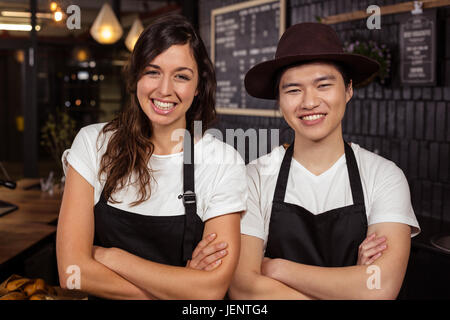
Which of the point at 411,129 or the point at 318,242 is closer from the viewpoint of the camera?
the point at 318,242

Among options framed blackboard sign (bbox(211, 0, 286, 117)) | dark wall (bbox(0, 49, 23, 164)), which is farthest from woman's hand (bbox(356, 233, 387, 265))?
dark wall (bbox(0, 49, 23, 164))

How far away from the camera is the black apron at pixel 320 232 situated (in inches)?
60.6

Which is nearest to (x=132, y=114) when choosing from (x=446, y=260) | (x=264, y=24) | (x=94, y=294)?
(x=94, y=294)

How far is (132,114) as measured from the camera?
1629 mm

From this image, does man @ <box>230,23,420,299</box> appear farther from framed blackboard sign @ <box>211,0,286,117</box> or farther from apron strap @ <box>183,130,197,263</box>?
framed blackboard sign @ <box>211,0,286,117</box>

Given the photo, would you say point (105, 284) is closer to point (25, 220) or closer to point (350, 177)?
point (350, 177)

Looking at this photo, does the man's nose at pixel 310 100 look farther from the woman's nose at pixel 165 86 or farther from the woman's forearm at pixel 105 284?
the woman's forearm at pixel 105 284

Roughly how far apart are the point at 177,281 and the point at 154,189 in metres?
0.31

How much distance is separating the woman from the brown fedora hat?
0.57ft

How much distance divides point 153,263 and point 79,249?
0.71 feet

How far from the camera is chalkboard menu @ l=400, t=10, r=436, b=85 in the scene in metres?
2.76

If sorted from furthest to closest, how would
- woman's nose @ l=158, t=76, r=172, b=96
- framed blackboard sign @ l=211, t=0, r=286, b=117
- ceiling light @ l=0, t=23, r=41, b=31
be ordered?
ceiling light @ l=0, t=23, r=41, b=31 < framed blackboard sign @ l=211, t=0, r=286, b=117 < woman's nose @ l=158, t=76, r=172, b=96
